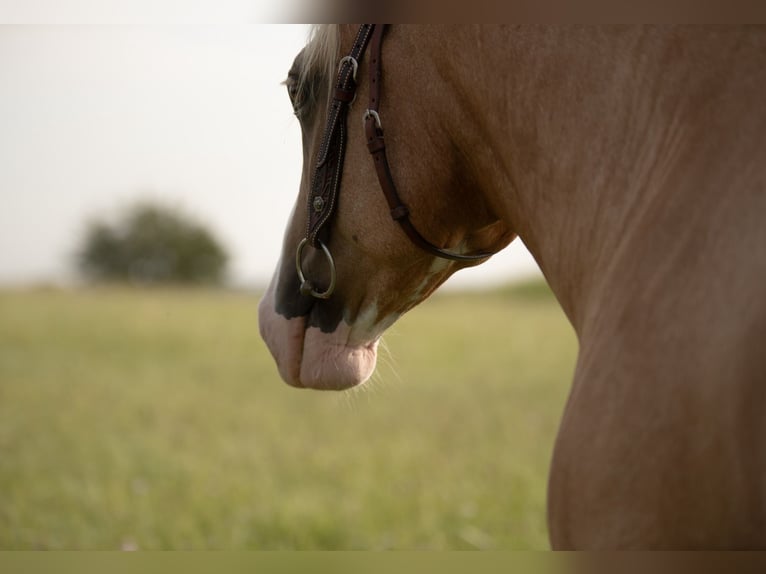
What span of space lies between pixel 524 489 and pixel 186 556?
4034mm

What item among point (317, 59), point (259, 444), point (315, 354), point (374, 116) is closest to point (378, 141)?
point (374, 116)

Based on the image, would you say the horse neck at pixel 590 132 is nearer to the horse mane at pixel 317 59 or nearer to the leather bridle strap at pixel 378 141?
the leather bridle strap at pixel 378 141

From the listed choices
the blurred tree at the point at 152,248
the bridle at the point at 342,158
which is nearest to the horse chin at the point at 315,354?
the bridle at the point at 342,158

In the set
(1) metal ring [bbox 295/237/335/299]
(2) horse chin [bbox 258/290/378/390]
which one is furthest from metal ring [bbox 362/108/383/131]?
(2) horse chin [bbox 258/290/378/390]

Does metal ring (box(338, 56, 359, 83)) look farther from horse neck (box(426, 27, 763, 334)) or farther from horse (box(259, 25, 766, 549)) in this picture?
horse neck (box(426, 27, 763, 334))

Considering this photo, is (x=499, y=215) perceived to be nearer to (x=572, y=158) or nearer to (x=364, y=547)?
(x=572, y=158)

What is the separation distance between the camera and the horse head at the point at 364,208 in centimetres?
189

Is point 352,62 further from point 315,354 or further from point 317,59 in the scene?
point 315,354

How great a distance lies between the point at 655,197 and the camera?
1.47 m

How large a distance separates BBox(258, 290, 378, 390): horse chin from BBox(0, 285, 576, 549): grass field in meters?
0.30

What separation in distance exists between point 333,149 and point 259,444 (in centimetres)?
527

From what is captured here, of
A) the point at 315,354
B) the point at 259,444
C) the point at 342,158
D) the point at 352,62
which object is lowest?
the point at 259,444

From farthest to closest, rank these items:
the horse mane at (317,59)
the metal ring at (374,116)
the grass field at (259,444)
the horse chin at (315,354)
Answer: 1. the grass field at (259,444)
2. the horse chin at (315,354)
3. the horse mane at (317,59)
4. the metal ring at (374,116)

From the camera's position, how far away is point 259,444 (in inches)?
273
